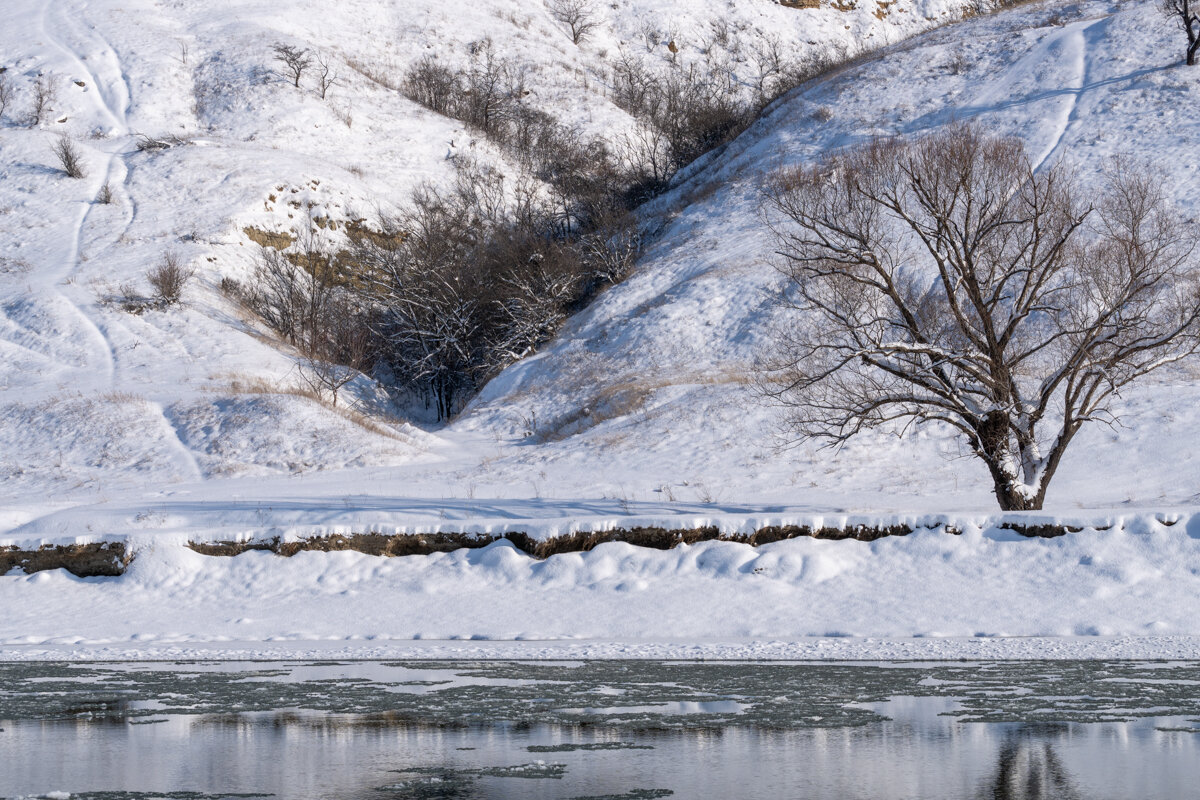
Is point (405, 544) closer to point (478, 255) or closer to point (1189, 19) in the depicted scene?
point (478, 255)

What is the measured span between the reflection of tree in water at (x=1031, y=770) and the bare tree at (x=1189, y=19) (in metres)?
51.4

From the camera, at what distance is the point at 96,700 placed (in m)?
9.59

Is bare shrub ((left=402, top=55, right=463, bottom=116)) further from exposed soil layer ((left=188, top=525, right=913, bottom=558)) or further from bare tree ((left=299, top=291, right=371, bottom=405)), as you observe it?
exposed soil layer ((left=188, top=525, right=913, bottom=558))

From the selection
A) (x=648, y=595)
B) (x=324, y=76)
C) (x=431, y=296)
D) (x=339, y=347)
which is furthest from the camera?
(x=324, y=76)

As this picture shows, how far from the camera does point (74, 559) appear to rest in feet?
54.5

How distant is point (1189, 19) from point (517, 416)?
3650cm

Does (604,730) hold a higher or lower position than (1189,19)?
lower

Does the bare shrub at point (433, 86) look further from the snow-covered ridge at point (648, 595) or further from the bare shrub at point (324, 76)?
the snow-covered ridge at point (648, 595)

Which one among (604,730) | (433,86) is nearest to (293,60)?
(433,86)

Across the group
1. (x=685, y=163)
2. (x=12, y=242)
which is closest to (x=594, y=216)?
(x=685, y=163)

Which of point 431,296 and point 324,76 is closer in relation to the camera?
point 431,296

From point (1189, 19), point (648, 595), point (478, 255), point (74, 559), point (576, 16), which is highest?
point (576, 16)

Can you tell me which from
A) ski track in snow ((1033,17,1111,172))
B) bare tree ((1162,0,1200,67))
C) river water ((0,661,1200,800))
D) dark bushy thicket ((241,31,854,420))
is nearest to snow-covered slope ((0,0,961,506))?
dark bushy thicket ((241,31,854,420))

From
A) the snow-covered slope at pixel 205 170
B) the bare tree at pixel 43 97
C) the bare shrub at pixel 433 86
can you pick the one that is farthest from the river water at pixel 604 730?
the bare shrub at pixel 433 86
